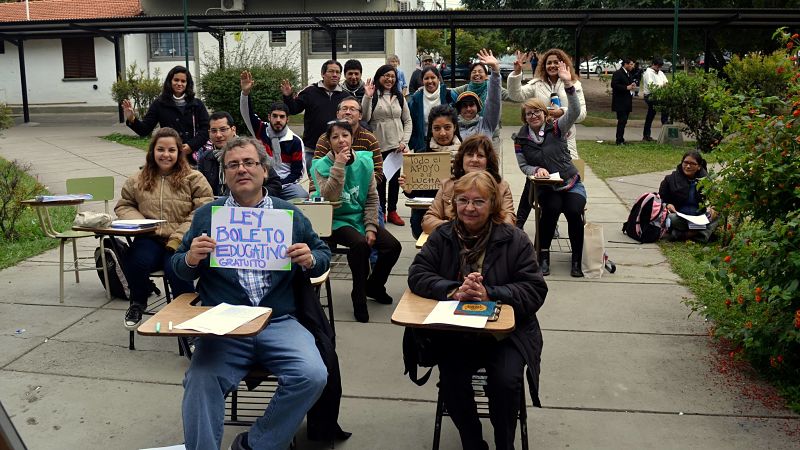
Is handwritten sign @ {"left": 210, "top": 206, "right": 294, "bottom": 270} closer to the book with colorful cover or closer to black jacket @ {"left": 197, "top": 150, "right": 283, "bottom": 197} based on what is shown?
the book with colorful cover

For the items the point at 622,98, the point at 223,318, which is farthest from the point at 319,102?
the point at 622,98

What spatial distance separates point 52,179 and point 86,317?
8307 mm

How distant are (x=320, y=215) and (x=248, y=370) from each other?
2174mm

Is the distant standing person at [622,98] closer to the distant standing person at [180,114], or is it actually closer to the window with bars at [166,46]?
the distant standing person at [180,114]

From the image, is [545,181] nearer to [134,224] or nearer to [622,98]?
[134,224]

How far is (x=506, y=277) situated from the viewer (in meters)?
4.23

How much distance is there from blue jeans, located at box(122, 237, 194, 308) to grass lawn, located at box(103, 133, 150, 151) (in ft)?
42.6

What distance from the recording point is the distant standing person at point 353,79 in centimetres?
948

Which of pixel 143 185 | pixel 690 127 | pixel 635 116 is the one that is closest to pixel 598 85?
pixel 635 116

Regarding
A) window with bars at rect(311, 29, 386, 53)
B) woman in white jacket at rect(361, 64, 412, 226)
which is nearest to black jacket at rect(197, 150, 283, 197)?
woman in white jacket at rect(361, 64, 412, 226)

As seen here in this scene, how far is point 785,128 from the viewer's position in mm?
4891

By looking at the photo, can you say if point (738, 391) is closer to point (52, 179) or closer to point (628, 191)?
point (628, 191)

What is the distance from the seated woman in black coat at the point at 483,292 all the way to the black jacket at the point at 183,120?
4855mm

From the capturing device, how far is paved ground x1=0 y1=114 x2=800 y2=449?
4508 mm
